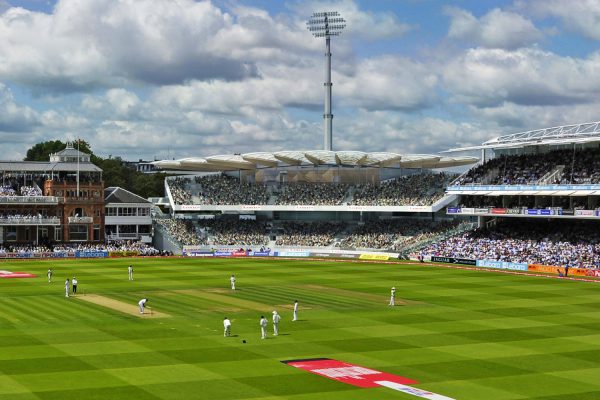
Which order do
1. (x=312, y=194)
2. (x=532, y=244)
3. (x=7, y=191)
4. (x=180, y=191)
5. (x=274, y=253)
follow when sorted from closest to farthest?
(x=532, y=244), (x=274, y=253), (x=7, y=191), (x=312, y=194), (x=180, y=191)

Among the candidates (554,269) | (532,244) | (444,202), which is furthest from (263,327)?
(444,202)

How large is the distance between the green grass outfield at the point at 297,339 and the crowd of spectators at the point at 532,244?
→ 31.3ft

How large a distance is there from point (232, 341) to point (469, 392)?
36.5 feet

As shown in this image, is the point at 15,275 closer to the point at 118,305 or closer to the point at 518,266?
the point at 118,305

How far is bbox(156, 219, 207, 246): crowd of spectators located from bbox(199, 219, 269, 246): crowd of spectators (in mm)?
1444

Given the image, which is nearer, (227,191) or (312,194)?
(312,194)

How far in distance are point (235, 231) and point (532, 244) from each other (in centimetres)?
3453

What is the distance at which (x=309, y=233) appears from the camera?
92.4 metres

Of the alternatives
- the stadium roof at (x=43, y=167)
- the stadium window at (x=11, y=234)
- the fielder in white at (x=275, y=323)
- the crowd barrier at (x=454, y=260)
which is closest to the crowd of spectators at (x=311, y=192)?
the stadium roof at (x=43, y=167)

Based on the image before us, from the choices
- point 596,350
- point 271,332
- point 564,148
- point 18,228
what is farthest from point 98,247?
point 596,350

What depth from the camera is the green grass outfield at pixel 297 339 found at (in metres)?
25.5

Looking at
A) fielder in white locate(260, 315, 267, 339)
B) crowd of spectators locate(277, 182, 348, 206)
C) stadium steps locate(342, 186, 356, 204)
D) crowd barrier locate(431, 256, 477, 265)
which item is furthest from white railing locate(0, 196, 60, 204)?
fielder in white locate(260, 315, 267, 339)

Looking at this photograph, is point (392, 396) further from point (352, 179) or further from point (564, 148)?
point (352, 179)

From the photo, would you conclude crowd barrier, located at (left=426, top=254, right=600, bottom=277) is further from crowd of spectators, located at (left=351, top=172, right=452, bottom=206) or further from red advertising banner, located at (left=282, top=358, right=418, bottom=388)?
red advertising banner, located at (left=282, top=358, right=418, bottom=388)
